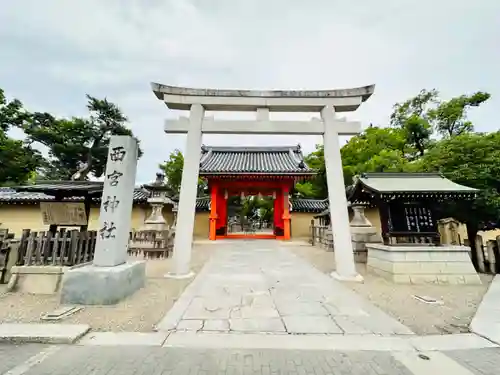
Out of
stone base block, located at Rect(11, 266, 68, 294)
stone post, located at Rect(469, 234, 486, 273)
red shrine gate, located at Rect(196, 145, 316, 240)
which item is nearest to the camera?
stone base block, located at Rect(11, 266, 68, 294)

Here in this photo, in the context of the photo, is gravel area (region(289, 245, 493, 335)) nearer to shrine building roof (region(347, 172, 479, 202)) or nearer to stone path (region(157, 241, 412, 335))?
stone path (region(157, 241, 412, 335))

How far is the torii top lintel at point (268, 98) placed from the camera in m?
6.81

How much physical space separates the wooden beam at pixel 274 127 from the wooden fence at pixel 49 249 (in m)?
4.24

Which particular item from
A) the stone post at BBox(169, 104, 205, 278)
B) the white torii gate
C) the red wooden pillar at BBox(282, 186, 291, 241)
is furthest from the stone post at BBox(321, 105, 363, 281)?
the red wooden pillar at BBox(282, 186, 291, 241)

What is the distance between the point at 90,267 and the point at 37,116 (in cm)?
3080

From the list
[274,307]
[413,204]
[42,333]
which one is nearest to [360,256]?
[413,204]

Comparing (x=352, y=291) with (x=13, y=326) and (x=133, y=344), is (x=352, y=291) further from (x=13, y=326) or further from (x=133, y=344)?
(x=13, y=326)

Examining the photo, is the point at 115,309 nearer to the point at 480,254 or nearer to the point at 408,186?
the point at 408,186

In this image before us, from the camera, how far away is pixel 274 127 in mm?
6848

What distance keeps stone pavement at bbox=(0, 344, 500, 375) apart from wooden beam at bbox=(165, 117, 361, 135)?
5.35 meters

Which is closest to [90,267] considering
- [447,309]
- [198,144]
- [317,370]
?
[198,144]

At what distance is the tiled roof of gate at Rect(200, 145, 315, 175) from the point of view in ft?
49.4

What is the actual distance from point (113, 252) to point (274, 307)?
10.5 feet

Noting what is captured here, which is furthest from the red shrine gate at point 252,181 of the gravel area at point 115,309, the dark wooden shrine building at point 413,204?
the gravel area at point 115,309
